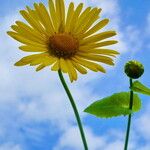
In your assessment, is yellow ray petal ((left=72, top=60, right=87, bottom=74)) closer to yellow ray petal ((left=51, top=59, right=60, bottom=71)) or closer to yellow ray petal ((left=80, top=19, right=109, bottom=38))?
yellow ray petal ((left=51, top=59, right=60, bottom=71))

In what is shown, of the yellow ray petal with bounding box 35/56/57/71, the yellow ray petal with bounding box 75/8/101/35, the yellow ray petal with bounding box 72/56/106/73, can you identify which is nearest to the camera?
the yellow ray petal with bounding box 35/56/57/71

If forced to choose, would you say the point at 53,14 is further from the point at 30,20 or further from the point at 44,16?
the point at 30,20

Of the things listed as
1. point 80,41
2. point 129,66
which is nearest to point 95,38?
point 80,41

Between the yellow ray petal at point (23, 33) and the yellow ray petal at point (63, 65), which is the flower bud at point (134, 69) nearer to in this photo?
the yellow ray petal at point (63, 65)

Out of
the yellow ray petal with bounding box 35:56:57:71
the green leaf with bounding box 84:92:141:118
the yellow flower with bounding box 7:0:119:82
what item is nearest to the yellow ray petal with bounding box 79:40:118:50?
the yellow flower with bounding box 7:0:119:82

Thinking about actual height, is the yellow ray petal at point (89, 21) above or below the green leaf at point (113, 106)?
above

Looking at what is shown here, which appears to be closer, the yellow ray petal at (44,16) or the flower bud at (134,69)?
the yellow ray petal at (44,16)

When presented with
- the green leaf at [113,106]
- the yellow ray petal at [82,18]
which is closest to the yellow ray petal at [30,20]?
the yellow ray petal at [82,18]
